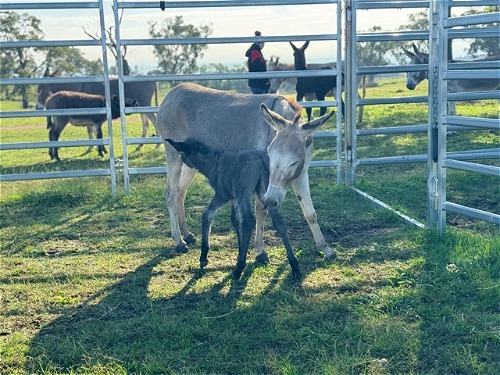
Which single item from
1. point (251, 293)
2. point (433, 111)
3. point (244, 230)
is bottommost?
point (251, 293)

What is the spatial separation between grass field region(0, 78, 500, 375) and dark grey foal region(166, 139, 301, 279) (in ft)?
0.83

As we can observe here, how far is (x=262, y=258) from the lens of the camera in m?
5.13

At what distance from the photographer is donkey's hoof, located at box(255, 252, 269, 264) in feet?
16.8

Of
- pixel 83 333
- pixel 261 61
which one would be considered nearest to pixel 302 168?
pixel 83 333

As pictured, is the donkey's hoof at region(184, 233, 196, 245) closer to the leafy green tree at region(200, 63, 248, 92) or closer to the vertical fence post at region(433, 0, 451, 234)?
the vertical fence post at region(433, 0, 451, 234)

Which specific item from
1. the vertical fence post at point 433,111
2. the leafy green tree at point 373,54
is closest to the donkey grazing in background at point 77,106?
the vertical fence post at point 433,111

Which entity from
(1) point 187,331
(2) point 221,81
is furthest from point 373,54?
(1) point 187,331

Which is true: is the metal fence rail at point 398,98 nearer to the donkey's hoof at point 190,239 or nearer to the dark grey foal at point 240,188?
the dark grey foal at point 240,188

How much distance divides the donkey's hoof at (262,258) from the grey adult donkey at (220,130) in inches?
1.4

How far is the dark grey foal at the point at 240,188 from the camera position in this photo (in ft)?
15.4

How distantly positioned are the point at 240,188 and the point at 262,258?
2.39ft

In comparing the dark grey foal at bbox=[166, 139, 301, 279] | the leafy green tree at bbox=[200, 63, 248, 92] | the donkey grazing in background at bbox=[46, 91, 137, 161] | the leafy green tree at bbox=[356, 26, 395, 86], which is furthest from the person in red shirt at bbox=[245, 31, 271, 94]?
the leafy green tree at bbox=[356, 26, 395, 86]

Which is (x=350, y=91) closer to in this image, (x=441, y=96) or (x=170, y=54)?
(x=441, y=96)

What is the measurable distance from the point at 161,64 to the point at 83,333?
2125 cm
